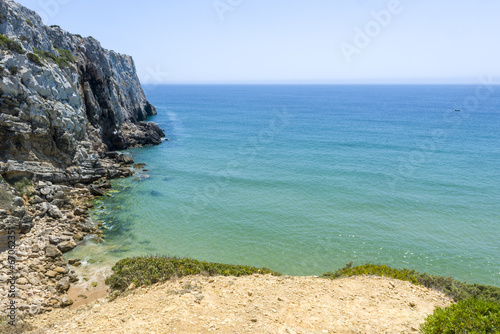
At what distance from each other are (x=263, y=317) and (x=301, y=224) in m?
20.0

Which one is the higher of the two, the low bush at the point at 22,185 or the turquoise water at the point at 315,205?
the low bush at the point at 22,185

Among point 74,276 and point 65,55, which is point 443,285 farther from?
point 65,55

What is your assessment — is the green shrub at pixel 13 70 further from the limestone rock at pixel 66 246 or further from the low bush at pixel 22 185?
the limestone rock at pixel 66 246

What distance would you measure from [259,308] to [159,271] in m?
7.86

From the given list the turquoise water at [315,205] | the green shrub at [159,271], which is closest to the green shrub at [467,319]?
the green shrub at [159,271]

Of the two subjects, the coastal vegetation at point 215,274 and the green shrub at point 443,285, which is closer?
the green shrub at point 443,285

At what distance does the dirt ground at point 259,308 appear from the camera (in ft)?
45.5

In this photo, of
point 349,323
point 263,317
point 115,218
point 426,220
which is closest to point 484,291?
point 349,323

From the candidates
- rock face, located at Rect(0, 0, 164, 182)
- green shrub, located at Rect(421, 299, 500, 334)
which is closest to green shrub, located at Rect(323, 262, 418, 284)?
green shrub, located at Rect(421, 299, 500, 334)

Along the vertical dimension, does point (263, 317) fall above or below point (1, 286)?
above

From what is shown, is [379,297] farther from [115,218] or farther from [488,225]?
[115,218]

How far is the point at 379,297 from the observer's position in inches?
675

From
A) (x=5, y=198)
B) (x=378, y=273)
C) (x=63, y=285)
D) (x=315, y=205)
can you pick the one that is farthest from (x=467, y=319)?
(x=5, y=198)

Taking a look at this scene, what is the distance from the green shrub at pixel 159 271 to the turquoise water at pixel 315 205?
6.37m
